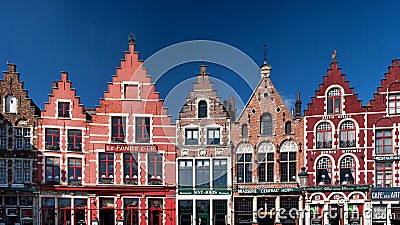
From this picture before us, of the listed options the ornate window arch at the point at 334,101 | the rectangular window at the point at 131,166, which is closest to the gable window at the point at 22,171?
the rectangular window at the point at 131,166

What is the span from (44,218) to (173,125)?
9.50 m

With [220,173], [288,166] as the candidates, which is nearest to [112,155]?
[220,173]

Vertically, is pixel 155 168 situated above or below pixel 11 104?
below

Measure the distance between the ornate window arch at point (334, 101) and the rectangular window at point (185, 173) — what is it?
9026 millimetres

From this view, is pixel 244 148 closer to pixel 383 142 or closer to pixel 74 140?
pixel 383 142

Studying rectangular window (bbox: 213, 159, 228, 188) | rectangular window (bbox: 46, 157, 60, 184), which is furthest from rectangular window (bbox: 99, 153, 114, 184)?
rectangular window (bbox: 213, 159, 228, 188)

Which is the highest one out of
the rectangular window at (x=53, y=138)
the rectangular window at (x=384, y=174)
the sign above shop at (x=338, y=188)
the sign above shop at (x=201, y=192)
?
the rectangular window at (x=53, y=138)

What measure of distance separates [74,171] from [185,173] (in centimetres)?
678

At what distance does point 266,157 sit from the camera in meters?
31.3

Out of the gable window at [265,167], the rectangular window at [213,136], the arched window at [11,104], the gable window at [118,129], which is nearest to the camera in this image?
the gable window at [265,167]

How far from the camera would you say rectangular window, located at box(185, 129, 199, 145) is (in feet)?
105

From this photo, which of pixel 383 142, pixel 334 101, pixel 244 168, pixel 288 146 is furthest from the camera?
pixel 244 168

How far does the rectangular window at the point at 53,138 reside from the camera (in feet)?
103

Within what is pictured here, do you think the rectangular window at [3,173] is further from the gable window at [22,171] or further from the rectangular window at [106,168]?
the rectangular window at [106,168]
